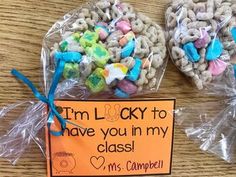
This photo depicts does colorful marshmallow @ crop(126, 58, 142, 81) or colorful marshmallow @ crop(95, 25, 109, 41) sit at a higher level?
colorful marshmallow @ crop(95, 25, 109, 41)

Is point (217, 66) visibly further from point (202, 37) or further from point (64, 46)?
point (64, 46)

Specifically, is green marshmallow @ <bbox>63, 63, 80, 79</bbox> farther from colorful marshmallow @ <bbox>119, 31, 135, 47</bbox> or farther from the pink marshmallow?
the pink marshmallow

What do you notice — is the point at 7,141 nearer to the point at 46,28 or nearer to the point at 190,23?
the point at 46,28

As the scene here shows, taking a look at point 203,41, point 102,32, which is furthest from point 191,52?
point 102,32

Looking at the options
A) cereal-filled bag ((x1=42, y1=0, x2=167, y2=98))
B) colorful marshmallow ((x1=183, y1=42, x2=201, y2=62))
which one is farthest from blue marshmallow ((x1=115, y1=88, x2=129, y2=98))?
colorful marshmallow ((x1=183, y1=42, x2=201, y2=62))

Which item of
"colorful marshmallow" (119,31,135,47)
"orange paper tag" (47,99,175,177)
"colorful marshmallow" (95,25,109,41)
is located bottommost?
"orange paper tag" (47,99,175,177)

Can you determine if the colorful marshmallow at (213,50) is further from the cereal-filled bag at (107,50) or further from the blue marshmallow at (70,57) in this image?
the blue marshmallow at (70,57)
